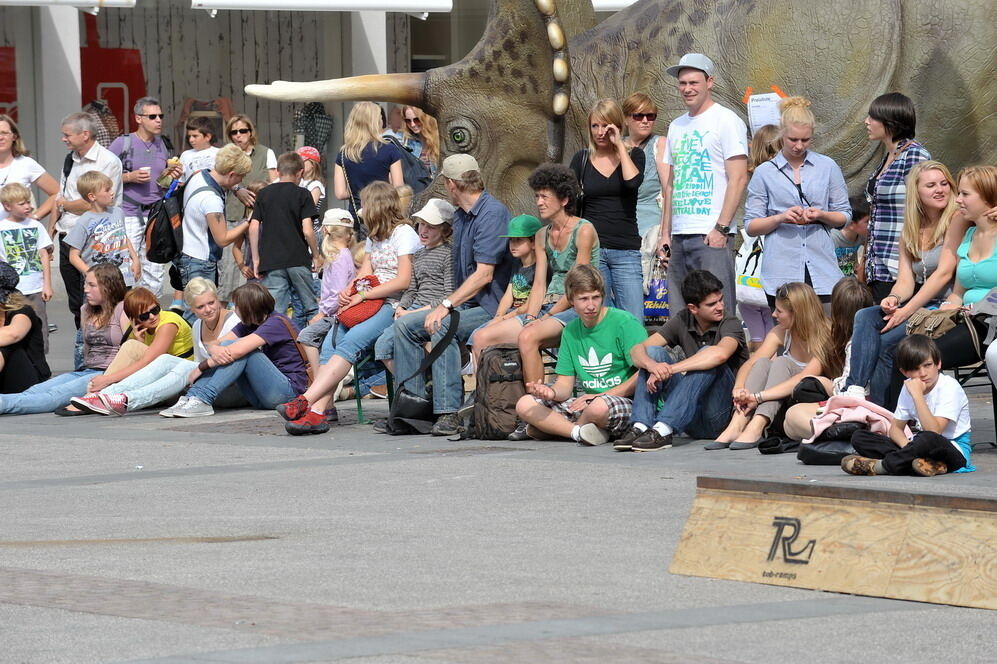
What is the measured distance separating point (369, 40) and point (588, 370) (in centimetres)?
1343

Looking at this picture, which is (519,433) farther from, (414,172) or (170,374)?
(414,172)

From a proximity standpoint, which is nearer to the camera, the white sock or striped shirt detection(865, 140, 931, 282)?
striped shirt detection(865, 140, 931, 282)

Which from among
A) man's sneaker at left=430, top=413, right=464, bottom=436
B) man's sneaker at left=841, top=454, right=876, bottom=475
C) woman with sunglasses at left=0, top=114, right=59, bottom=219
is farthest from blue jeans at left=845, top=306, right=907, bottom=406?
woman with sunglasses at left=0, top=114, right=59, bottom=219

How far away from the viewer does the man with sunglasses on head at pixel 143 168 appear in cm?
1452

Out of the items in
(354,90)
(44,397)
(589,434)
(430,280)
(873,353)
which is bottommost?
(44,397)

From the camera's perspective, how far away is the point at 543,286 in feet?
33.7

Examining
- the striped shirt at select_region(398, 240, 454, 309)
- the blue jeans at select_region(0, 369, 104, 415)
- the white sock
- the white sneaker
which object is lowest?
the blue jeans at select_region(0, 369, 104, 415)

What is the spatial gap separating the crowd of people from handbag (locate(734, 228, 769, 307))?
0.08 ft

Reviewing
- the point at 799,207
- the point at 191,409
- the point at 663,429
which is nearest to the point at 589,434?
the point at 663,429

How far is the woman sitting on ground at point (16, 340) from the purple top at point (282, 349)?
1614mm

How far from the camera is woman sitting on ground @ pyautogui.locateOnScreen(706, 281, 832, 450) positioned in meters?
9.03

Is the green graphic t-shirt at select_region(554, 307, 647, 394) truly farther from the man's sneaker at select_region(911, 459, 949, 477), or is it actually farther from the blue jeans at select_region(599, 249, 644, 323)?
the man's sneaker at select_region(911, 459, 949, 477)

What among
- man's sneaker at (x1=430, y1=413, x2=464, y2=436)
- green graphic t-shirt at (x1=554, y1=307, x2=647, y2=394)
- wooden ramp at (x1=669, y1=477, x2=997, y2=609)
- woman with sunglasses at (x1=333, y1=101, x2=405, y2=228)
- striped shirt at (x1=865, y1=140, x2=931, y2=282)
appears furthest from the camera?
woman with sunglasses at (x1=333, y1=101, x2=405, y2=228)

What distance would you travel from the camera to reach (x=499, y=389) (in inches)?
393
